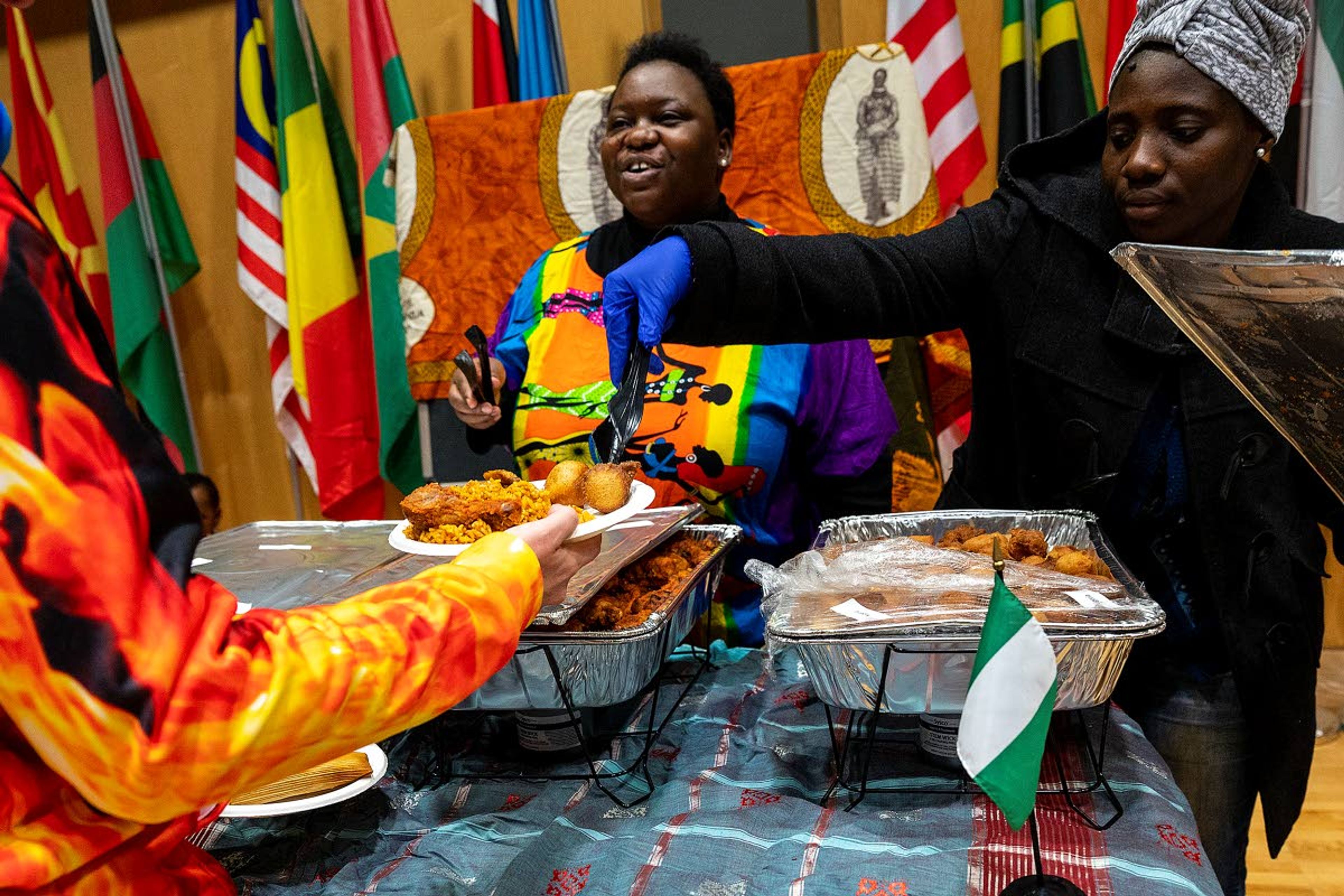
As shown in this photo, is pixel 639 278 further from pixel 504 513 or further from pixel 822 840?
pixel 822 840

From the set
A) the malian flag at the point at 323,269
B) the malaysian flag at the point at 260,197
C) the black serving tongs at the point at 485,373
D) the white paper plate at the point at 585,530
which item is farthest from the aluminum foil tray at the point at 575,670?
the malaysian flag at the point at 260,197

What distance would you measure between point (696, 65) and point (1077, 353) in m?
Answer: 1.13

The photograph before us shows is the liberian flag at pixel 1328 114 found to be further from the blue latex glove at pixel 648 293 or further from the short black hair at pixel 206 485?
the short black hair at pixel 206 485

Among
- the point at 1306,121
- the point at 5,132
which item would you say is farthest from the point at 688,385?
the point at 1306,121

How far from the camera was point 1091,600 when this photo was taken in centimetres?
99

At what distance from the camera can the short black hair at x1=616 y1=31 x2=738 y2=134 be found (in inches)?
80.1

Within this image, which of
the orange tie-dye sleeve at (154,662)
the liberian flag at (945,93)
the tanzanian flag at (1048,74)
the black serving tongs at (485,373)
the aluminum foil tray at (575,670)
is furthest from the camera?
the liberian flag at (945,93)

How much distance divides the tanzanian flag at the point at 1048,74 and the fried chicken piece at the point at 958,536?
1.66 m

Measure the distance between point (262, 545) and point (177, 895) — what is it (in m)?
0.81

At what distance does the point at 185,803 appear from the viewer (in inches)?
23.4

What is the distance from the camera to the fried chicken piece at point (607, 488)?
3.78 feet

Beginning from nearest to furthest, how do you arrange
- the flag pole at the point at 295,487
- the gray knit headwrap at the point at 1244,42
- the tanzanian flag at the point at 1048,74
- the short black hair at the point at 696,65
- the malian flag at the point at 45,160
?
the gray knit headwrap at the point at 1244,42, the short black hair at the point at 696,65, the tanzanian flag at the point at 1048,74, the malian flag at the point at 45,160, the flag pole at the point at 295,487

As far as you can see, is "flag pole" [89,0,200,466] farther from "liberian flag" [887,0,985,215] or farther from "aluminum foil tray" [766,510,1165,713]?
"aluminum foil tray" [766,510,1165,713]

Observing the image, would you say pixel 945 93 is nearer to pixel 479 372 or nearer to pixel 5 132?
pixel 479 372
